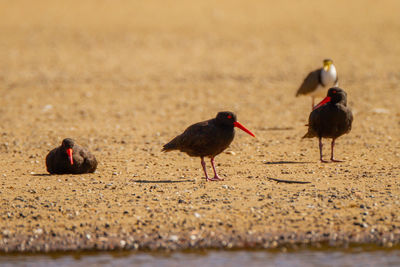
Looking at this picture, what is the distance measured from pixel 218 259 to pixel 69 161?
3.53 metres

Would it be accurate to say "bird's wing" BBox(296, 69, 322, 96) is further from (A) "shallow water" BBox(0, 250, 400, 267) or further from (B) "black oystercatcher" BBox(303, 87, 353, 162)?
(A) "shallow water" BBox(0, 250, 400, 267)

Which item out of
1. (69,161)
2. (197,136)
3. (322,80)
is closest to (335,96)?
(197,136)

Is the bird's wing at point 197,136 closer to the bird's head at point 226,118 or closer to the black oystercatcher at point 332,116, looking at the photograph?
the bird's head at point 226,118

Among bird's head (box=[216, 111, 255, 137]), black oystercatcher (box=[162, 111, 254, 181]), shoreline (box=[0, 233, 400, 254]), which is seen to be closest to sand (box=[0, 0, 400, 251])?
shoreline (box=[0, 233, 400, 254])

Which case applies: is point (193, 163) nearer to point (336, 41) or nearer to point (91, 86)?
point (91, 86)

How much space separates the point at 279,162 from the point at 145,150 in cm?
233

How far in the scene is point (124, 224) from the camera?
7688 millimetres

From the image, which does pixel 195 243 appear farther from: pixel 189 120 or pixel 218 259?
pixel 189 120

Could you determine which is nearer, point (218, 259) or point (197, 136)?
point (218, 259)

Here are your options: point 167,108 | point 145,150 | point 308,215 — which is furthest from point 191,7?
point 308,215

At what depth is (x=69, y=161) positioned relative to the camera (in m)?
9.71

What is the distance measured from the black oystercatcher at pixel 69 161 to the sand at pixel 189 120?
154mm

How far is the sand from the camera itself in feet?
25.1

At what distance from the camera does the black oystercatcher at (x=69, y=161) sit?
31.9 ft
